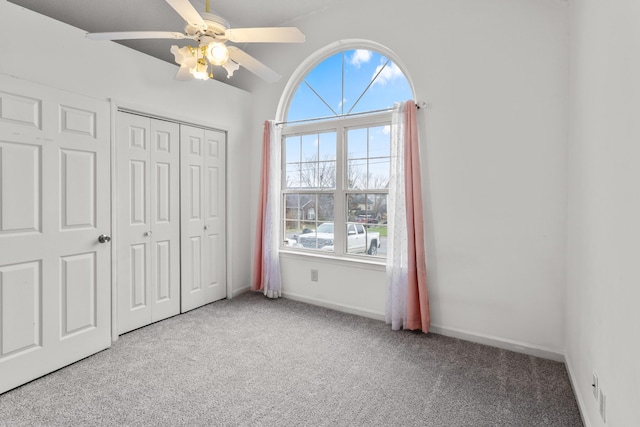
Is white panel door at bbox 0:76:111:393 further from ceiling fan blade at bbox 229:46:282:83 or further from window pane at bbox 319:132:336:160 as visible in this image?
window pane at bbox 319:132:336:160

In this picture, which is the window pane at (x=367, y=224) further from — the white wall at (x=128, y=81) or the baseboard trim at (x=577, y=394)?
the baseboard trim at (x=577, y=394)

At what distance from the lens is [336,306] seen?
3.65 meters

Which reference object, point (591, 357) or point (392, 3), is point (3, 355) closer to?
point (591, 357)

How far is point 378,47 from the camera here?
133 inches

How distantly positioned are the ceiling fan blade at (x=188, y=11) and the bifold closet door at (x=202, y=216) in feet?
5.41

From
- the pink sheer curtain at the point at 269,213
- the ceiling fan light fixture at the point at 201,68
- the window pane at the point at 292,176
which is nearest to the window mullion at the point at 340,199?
the window pane at the point at 292,176

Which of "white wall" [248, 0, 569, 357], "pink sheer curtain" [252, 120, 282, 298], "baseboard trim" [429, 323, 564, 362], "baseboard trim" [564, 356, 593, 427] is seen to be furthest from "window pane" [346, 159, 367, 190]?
"baseboard trim" [564, 356, 593, 427]

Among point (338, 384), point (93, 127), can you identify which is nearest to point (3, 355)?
point (93, 127)

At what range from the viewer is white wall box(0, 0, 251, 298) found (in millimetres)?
2225

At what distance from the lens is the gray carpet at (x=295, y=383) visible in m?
1.89

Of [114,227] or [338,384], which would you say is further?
[114,227]

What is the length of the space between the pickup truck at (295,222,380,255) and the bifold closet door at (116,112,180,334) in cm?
143

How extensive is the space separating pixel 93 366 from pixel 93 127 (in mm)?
1767

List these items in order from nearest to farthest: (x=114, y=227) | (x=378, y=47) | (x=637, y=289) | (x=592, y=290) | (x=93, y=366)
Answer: (x=637, y=289), (x=592, y=290), (x=93, y=366), (x=114, y=227), (x=378, y=47)
